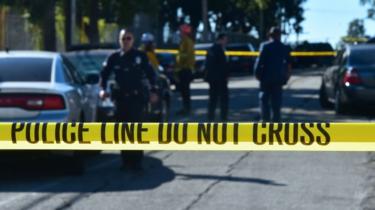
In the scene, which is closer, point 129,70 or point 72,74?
point 129,70

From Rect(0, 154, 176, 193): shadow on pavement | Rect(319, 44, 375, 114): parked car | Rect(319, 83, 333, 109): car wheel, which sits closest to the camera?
Rect(0, 154, 176, 193): shadow on pavement

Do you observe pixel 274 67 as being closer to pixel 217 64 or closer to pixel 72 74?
pixel 217 64

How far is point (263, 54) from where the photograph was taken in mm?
17078

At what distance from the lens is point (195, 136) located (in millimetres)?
8461

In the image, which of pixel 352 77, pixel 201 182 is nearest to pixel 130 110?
pixel 201 182

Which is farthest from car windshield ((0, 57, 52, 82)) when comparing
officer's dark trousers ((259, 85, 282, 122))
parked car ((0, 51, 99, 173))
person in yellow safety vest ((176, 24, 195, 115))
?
person in yellow safety vest ((176, 24, 195, 115))

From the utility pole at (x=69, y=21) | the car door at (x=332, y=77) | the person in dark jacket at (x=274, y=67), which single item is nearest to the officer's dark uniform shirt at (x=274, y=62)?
the person in dark jacket at (x=274, y=67)

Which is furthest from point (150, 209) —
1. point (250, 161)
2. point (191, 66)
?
point (191, 66)

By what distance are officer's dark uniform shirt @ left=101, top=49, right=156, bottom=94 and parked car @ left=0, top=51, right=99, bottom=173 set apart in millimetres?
486

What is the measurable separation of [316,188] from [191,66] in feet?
35.7

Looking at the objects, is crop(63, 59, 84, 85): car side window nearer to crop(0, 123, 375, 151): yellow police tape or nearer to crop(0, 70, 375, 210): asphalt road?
crop(0, 70, 375, 210): asphalt road

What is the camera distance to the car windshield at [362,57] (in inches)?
816

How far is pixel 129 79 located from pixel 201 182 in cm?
176

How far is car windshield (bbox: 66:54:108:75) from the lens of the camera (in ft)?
57.6
